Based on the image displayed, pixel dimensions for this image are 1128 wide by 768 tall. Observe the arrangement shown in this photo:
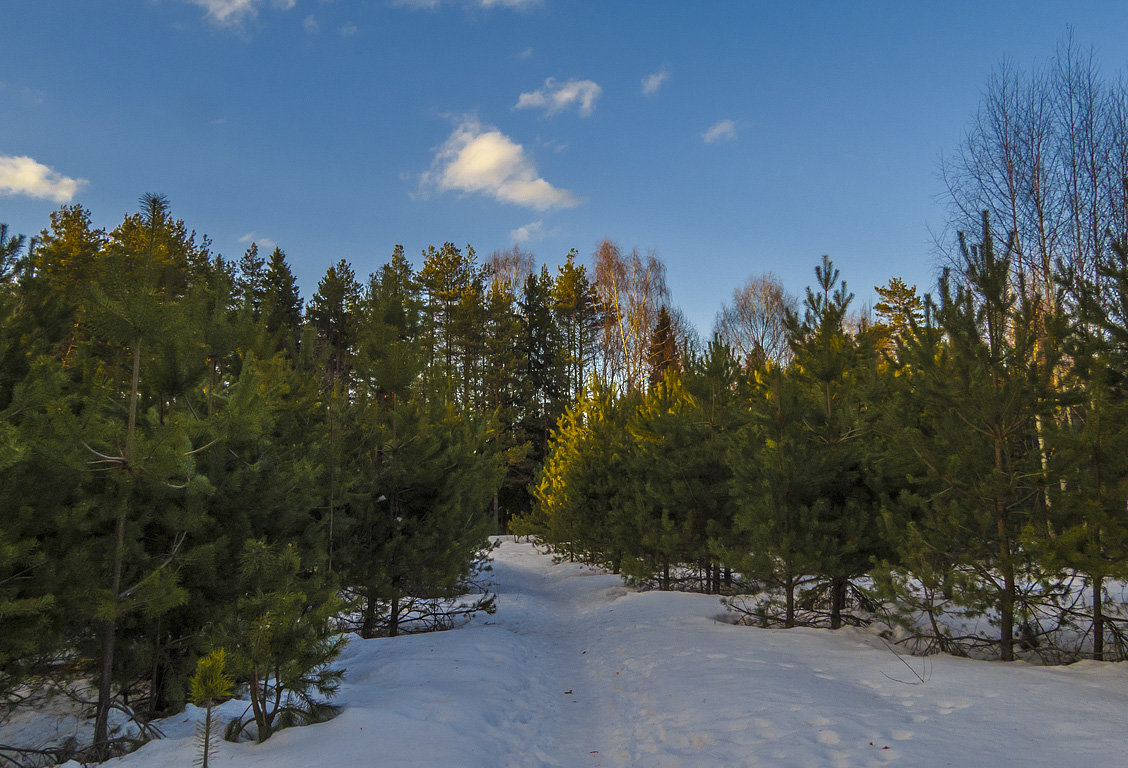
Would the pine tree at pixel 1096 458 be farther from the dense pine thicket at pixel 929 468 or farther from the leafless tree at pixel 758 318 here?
the leafless tree at pixel 758 318

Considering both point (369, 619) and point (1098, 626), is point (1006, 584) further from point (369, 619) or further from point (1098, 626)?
point (369, 619)

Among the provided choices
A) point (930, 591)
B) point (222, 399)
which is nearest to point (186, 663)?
point (222, 399)

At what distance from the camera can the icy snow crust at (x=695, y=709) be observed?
390 cm

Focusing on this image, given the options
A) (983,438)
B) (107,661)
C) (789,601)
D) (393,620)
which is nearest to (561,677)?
(393,620)

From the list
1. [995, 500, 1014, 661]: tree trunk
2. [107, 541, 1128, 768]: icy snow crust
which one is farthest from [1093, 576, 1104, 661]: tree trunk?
[995, 500, 1014, 661]: tree trunk

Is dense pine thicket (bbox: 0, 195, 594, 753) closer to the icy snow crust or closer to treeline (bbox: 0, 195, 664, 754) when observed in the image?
treeline (bbox: 0, 195, 664, 754)

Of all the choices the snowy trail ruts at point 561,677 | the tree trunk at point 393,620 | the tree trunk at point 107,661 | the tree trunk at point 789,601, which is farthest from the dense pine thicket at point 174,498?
the tree trunk at point 789,601

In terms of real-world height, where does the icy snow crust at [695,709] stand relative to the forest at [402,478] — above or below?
below

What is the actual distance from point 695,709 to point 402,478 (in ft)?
15.4

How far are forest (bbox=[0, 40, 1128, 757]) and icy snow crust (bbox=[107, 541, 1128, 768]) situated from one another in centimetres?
55

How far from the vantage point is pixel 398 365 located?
8.50 metres

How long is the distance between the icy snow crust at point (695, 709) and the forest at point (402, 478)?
1.80 feet

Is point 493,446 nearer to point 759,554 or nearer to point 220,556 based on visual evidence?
point 759,554

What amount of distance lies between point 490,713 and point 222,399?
3.62 metres
